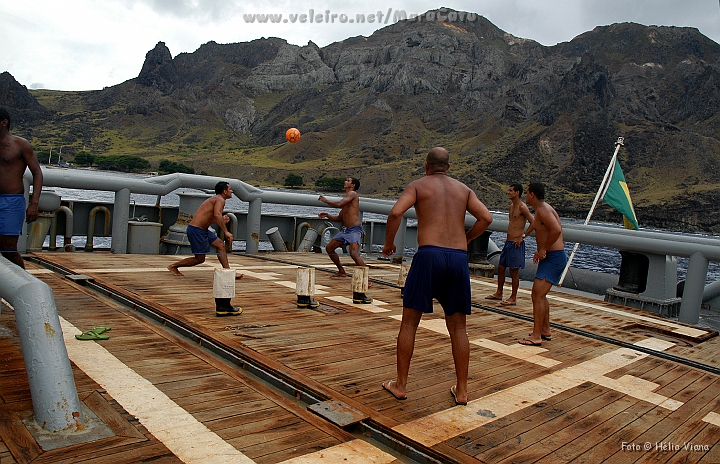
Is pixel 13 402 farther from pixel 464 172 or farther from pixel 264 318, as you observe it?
pixel 464 172

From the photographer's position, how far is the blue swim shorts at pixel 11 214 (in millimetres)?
5930

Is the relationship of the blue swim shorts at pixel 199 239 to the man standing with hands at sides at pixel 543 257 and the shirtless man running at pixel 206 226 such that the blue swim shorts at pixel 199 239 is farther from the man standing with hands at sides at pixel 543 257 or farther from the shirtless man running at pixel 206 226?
the man standing with hands at sides at pixel 543 257

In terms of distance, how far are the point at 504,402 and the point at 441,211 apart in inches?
64.9

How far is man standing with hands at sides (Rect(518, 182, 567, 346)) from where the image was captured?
6.73m

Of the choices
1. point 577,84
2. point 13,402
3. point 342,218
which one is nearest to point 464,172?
point 577,84

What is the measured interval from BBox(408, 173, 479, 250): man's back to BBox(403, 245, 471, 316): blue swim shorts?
0.08 m

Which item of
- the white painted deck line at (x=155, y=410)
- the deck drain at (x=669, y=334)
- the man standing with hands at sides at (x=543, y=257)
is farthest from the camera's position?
the deck drain at (x=669, y=334)

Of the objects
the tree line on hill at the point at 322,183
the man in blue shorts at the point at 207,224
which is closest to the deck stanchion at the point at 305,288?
the man in blue shorts at the point at 207,224

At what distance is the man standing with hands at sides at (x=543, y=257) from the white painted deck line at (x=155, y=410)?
4.26m

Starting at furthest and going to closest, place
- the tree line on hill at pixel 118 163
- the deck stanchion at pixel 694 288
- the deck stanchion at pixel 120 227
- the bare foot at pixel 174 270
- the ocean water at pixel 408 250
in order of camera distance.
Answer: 1. the tree line on hill at pixel 118 163
2. the ocean water at pixel 408 250
3. the deck stanchion at pixel 120 227
4. the bare foot at pixel 174 270
5. the deck stanchion at pixel 694 288

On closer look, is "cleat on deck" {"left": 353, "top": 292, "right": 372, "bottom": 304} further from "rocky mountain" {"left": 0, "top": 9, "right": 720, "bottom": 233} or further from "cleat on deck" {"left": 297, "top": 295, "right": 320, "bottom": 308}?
"rocky mountain" {"left": 0, "top": 9, "right": 720, "bottom": 233}

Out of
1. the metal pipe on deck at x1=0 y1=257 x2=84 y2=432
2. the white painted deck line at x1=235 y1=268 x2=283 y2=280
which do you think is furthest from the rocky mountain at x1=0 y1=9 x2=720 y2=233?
the metal pipe on deck at x1=0 y1=257 x2=84 y2=432

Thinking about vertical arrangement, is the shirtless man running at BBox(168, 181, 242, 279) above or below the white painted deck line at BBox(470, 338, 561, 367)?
above

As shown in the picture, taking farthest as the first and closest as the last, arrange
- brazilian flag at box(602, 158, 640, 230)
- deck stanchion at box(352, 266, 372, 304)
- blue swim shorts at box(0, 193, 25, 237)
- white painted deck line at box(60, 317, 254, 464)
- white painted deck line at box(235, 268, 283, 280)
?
brazilian flag at box(602, 158, 640, 230), white painted deck line at box(235, 268, 283, 280), deck stanchion at box(352, 266, 372, 304), blue swim shorts at box(0, 193, 25, 237), white painted deck line at box(60, 317, 254, 464)
